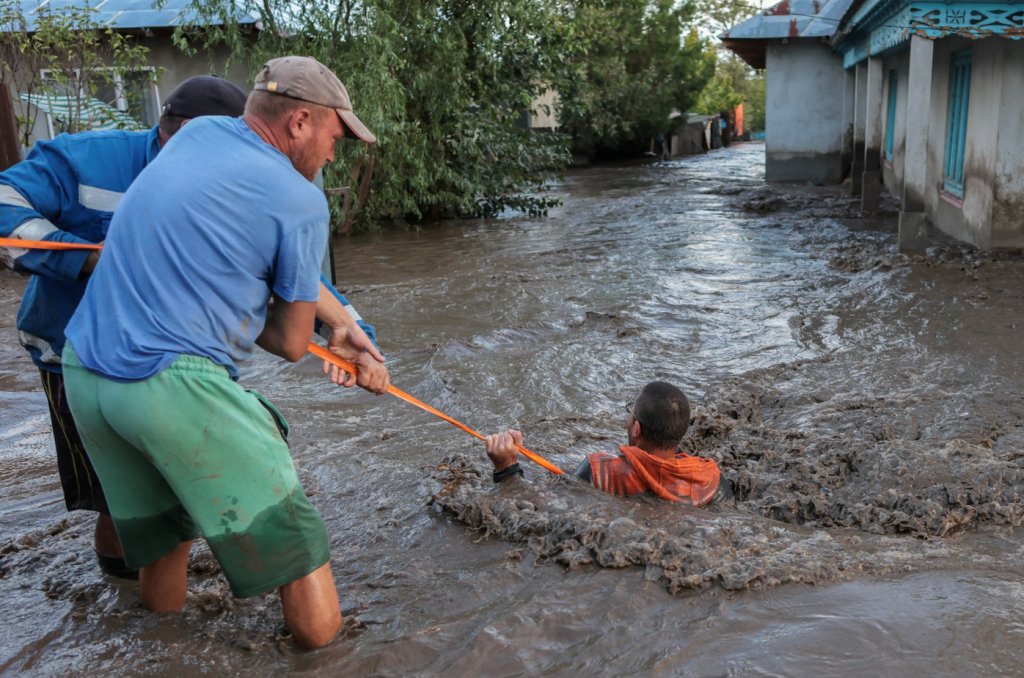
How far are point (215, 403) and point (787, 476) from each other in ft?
9.47

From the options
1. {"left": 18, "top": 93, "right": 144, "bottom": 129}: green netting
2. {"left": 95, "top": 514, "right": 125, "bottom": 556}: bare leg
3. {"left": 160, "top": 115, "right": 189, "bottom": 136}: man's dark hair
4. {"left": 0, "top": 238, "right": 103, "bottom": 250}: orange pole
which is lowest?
{"left": 95, "top": 514, "right": 125, "bottom": 556}: bare leg

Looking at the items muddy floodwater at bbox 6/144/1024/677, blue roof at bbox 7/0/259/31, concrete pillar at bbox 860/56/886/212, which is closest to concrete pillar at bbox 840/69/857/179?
concrete pillar at bbox 860/56/886/212

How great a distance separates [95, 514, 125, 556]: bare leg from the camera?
3.22 meters

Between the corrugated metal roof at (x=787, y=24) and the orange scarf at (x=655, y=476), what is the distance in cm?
1573

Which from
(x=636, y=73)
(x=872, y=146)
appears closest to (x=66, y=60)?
(x=872, y=146)

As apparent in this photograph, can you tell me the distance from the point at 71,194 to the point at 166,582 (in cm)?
131

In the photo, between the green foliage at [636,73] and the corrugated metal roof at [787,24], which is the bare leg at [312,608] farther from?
the green foliage at [636,73]

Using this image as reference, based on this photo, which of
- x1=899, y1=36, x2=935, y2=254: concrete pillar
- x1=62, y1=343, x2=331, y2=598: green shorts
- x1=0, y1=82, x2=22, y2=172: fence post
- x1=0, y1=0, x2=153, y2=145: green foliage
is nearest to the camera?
x1=62, y1=343, x2=331, y2=598: green shorts

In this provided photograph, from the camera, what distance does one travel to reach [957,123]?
11.0 metres

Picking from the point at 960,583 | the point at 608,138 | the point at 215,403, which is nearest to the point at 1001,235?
the point at 960,583

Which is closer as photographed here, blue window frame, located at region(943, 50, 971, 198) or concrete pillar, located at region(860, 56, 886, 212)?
blue window frame, located at region(943, 50, 971, 198)

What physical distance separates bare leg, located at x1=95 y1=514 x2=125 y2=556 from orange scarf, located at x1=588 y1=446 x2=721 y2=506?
188cm

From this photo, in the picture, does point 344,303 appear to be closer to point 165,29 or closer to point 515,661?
point 515,661

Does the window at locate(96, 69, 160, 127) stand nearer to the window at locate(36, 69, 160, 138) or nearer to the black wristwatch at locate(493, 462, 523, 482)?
the window at locate(36, 69, 160, 138)
